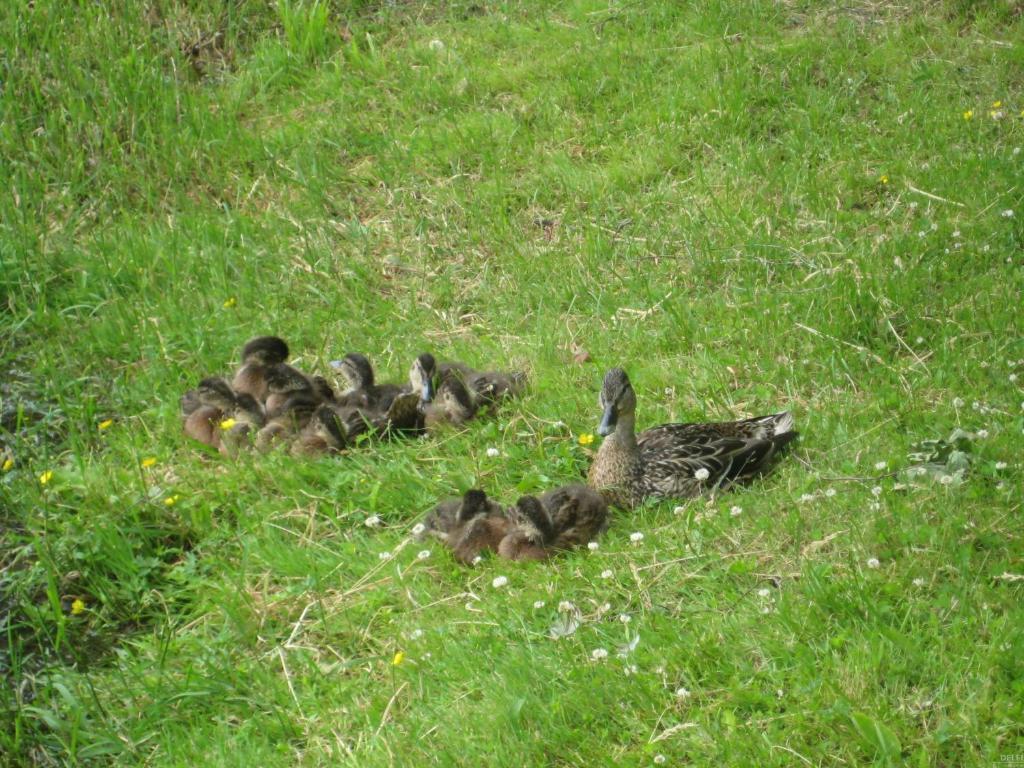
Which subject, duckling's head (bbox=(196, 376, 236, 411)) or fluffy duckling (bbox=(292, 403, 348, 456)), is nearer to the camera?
fluffy duckling (bbox=(292, 403, 348, 456))

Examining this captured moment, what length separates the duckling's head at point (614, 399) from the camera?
226 inches

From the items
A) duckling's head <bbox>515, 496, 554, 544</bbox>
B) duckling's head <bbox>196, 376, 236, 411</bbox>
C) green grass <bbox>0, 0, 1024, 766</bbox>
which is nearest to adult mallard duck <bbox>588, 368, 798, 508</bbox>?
green grass <bbox>0, 0, 1024, 766</bbox>

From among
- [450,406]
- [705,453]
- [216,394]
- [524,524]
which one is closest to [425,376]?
[450,406]

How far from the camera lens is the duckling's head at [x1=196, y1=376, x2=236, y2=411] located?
6992 millimetres

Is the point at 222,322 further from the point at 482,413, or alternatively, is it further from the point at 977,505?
the point at 977,505

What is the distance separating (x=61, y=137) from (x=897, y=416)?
6.99 m

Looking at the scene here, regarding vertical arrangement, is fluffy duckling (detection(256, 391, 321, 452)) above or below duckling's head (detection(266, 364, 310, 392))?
below

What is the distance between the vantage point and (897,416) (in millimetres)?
5719

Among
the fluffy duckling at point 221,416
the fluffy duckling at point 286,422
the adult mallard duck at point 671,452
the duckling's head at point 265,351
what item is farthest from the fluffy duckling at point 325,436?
the adult mallard duck at point 671,452

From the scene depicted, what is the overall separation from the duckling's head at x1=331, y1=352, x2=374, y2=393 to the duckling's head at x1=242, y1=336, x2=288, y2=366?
0.35 metres

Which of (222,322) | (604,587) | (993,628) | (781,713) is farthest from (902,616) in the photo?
(222,322)

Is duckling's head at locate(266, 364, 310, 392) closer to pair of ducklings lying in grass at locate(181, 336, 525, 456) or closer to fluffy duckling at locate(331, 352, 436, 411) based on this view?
pair of ducklings lying in grass at locate(181, 336, 525, 456)

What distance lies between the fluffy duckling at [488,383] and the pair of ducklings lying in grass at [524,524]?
Answer: 103 cm

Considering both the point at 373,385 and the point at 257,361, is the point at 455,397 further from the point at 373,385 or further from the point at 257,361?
the point at 257,361
